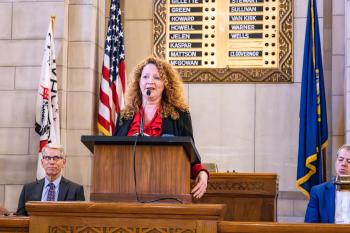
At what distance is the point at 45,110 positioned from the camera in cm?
847

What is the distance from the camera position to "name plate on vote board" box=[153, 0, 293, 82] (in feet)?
30.7

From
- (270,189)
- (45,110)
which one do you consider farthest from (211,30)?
(270,189)

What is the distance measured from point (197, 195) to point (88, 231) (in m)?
1.28

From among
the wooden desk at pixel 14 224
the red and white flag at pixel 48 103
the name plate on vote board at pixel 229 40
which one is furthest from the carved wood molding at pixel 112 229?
the name plate on vote board at pixel 229 40

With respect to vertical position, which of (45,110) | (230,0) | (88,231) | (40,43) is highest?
(230,0)

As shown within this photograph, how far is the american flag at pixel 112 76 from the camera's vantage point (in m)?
8.80

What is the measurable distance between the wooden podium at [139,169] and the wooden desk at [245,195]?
2.88 m

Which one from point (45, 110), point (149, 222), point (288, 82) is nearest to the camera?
point (149, 222)

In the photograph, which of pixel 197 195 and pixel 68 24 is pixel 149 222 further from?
pixel 68 24

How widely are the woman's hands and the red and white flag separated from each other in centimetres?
387

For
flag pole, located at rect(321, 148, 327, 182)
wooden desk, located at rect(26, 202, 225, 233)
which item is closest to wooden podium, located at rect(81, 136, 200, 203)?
wooden desk, located at rect(26, 202, 225, 233)

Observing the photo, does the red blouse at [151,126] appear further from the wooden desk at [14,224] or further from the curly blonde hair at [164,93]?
the wooden desk at [14,224]

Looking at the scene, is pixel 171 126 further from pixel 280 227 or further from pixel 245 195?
pixel 245 195

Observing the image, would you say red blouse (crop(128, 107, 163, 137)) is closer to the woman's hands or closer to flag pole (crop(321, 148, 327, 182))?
the woman's hands
